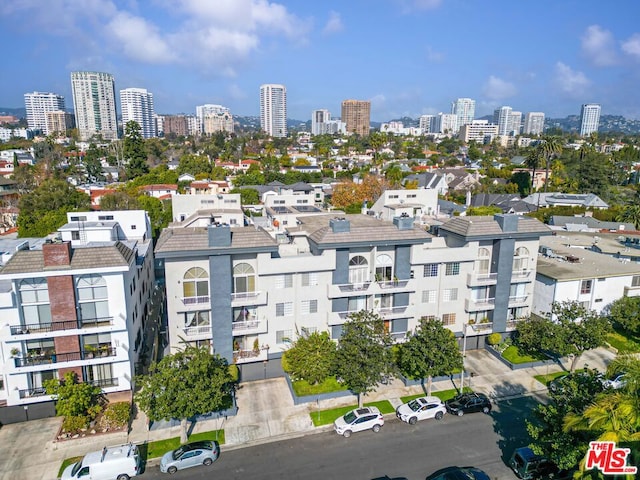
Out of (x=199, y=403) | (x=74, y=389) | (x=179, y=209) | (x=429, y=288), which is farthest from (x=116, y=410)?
(x=179, y=209)

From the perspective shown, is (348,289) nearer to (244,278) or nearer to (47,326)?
(244,278)

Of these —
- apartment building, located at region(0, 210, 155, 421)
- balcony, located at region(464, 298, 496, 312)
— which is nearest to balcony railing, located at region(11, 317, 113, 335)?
apartment building, located at region(0, 210, 155, 421)

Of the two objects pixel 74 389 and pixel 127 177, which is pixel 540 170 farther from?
pixel 74 389

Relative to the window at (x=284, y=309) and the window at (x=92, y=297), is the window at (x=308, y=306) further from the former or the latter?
the window at (x=92, y=297)

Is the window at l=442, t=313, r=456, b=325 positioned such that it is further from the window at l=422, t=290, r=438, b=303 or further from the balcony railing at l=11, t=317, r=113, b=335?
the balcony railing at l=11, t=317, r=113, b=335

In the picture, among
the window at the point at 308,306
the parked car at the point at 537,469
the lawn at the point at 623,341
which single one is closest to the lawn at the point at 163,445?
the window at the point at 308,306
